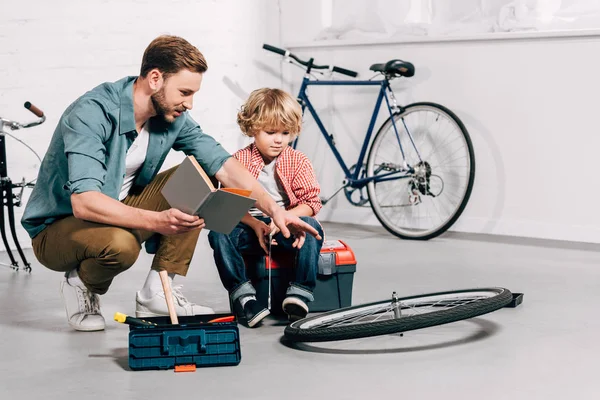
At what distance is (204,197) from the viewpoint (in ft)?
7.53

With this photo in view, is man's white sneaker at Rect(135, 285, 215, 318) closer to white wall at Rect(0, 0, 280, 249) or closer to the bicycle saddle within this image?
white wall at Rect(0, 0, 280, 249)

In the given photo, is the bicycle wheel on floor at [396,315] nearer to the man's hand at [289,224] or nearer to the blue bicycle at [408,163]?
the man's hand at [289,224]

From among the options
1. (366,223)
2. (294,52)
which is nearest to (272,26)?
(294,52)

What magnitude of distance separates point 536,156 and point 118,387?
9.69ft

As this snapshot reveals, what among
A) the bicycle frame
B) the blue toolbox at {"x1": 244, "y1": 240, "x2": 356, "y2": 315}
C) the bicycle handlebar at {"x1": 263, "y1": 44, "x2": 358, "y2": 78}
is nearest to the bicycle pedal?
the blue toolbox at {"x1": 244, "y1": 240, "x2": 356, "y2": 315}

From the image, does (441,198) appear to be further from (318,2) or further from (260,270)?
(260,270)

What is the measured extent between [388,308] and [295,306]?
29 centimetres

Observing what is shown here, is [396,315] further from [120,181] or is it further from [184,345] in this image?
[120,181]

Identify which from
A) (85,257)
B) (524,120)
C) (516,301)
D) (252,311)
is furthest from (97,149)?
(524,120)

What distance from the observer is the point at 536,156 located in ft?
15.1

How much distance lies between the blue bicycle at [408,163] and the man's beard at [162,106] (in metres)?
2.16

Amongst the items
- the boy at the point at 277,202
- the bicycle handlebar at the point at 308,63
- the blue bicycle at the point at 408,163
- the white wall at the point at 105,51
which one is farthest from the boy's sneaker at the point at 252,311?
the bicycle handlebar at the point at 308,63

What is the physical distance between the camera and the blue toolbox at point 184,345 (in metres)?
2.37

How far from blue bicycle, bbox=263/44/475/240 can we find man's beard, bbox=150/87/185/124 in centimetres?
216
